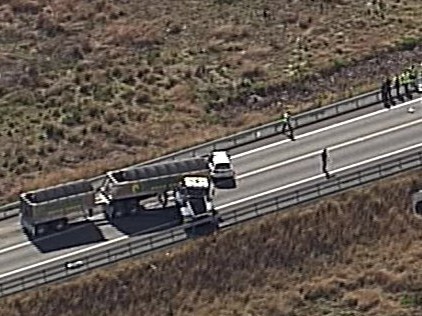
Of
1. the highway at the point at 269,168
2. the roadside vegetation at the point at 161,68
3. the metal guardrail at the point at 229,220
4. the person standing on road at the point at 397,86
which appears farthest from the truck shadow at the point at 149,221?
the person standing on road at the point at 397,86

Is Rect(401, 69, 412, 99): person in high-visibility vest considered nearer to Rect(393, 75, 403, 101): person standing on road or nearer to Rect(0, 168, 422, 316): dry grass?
Rect(393, 75, 403, 101): person standing on road

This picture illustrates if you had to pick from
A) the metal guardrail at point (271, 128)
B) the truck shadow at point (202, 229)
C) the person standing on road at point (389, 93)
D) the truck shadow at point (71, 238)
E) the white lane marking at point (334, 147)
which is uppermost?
the person standing on road at point (389, 93)

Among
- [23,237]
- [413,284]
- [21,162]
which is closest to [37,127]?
[21,162]

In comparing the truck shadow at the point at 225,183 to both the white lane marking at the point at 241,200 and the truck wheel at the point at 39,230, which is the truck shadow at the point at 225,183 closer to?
the white lane marking at the point at 241,200

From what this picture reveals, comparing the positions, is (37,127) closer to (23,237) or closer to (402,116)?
(23,237)

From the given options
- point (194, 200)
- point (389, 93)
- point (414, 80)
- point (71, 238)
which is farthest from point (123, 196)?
point (414, 80)

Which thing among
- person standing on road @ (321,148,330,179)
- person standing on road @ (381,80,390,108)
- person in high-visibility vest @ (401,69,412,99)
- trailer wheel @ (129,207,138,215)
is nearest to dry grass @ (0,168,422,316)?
person standing on road @ (321,148,330,179)

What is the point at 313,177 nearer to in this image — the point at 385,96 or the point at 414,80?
the point at 385,96
